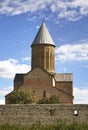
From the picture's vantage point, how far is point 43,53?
47.7 m

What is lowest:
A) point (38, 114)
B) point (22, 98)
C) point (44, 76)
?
point (38, 114)

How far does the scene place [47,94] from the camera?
44.6 meters

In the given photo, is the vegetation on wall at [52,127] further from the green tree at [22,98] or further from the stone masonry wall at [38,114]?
the green tree at [22,98]

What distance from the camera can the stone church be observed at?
1757 inches

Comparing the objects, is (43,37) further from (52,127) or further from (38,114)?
(52,127)

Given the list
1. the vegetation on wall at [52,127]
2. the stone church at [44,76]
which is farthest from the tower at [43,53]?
the vegetation on wall at [52,127]

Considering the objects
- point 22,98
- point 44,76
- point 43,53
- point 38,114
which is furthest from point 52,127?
point 43,53

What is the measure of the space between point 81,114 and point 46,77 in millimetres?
24324

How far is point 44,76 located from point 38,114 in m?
24.6

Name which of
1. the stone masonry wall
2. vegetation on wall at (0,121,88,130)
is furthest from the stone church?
vegetation on wall at (0,121,88,130)

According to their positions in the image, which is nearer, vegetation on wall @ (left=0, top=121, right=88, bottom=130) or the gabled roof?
vegetation on wall @ (left=0, top=121, right=88, bottom=130)

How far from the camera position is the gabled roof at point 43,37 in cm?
4811

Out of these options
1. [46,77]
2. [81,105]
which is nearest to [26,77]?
[46,77]

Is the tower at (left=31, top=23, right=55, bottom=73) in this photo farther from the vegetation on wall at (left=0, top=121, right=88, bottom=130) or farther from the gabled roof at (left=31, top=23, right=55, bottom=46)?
the vegetation on wall at (left=0, top=121, right=88, bottom=130)
